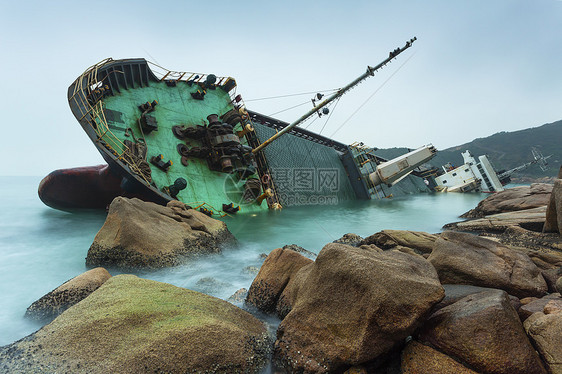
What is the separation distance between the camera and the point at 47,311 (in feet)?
14.4

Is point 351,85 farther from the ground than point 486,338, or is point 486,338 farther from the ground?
point 351,85

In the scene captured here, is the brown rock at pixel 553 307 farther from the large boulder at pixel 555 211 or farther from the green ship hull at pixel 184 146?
the green ship hull at pixel 184 146

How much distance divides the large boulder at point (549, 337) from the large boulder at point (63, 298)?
6.01 metres

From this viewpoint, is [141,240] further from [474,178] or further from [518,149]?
[518,149]

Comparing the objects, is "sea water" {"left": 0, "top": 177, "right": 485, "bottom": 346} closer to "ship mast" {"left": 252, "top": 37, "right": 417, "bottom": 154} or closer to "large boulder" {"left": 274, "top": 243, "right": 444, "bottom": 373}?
"large boulder" {"left": 274, "top": 243, "right": 444, "bottom": 373}

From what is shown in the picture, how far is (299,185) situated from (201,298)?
67.4ft

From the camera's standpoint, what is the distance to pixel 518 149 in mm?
124062

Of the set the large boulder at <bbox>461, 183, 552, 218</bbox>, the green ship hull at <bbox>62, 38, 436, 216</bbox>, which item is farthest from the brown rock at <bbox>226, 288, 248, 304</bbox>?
the large boulder at <bbox>461, 183, 552, 218</bbox>

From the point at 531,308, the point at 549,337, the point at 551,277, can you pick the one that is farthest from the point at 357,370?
the point at 551,277

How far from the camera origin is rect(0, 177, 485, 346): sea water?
19.2 feet

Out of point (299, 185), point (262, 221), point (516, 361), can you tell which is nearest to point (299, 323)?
point (516, 361)

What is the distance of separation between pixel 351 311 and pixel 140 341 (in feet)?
7.68

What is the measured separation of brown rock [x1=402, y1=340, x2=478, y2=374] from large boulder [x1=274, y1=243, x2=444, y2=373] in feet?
0.48

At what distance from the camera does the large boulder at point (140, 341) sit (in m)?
2.59
